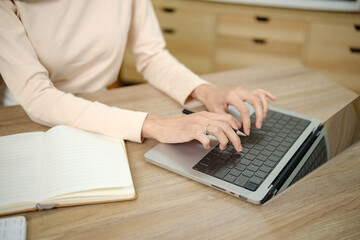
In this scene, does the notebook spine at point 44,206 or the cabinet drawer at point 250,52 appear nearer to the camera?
the notebook spine at point 44,206

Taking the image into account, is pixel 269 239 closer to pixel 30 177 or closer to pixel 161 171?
pixel 161 171

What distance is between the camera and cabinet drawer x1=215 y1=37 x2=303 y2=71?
2484 millimetres

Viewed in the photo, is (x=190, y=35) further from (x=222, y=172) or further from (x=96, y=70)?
(x=222, y=172)

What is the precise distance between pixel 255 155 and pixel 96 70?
636mm

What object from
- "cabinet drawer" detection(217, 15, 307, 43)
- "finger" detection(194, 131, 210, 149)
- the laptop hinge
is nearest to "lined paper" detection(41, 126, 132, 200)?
"finger" detection(194, 131, 210, 149)

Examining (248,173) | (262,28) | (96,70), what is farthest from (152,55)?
(262,28)

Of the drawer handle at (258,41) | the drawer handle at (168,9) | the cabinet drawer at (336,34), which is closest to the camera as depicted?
the cabinet drawer at (336,34)

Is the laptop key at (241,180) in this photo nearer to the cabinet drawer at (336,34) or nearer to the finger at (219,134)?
the finger at (219,134)

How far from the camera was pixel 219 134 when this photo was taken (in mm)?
729

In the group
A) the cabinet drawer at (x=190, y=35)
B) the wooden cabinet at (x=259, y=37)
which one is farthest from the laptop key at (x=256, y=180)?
the cabinet drawer at (x=190, y=35)

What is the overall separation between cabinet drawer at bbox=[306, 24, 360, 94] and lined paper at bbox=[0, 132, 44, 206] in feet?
6.88

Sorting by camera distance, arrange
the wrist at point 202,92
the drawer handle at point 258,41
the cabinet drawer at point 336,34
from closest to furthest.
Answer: the wrist at point 202,92, the cabinet drawer at point 336,34, the drawer handle at point 258,41

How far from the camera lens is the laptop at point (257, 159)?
66cm

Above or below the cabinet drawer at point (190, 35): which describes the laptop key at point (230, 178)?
above
